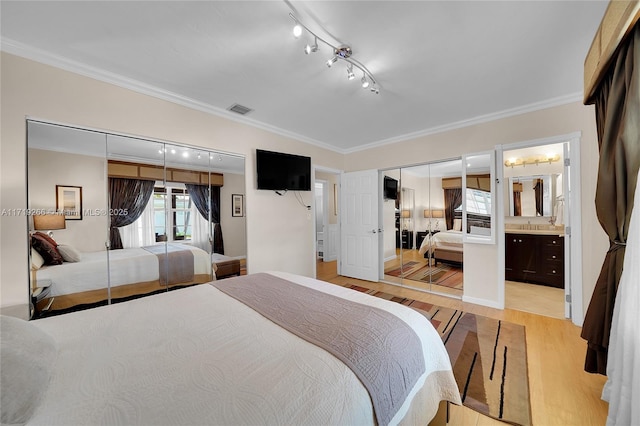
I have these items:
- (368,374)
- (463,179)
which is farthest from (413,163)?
(368,374)

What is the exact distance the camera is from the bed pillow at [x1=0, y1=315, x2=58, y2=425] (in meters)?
0.69

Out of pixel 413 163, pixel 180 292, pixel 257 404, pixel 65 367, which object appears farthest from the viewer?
pixel 413 163

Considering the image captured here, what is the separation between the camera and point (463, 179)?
338 centimetres

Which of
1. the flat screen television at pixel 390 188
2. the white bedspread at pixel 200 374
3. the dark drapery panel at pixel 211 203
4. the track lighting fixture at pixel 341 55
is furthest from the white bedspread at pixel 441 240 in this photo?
the dark drapery panel at pixel 211 203

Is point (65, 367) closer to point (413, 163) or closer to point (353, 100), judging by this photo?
point (353, 100)

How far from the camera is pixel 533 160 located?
4.43m

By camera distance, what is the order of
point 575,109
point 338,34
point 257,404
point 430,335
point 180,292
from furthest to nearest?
point 575,109
point 180,292
point 338,34
point 430,335
point 257,404

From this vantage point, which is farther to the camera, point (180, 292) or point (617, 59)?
point (180, 292)

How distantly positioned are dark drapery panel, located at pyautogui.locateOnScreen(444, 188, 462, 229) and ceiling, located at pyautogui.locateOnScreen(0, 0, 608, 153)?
1.18 metres

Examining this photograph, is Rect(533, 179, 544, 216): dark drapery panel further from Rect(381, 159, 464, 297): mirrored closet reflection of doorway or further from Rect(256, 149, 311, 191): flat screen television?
Rect(256, 149, 311, 191): flat screen television

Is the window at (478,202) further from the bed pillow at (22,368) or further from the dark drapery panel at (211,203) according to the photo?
the bed pillow at (22,368)

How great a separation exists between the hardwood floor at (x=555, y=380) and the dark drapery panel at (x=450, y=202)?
4.46 feet

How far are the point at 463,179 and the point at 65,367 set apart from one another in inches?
160

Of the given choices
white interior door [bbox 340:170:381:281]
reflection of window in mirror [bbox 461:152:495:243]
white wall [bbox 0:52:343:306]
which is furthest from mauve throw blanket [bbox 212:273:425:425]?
white interior door [bbox 340:170:381:281]
